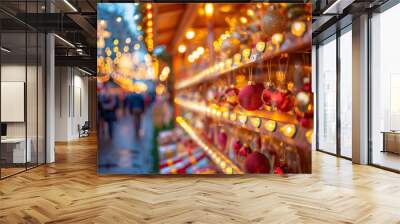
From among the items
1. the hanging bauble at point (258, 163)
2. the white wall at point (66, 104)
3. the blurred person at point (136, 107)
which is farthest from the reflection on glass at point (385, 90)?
the white wall at point (66, 104)

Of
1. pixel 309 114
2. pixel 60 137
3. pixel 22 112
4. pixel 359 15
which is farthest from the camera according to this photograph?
pixel 60 137

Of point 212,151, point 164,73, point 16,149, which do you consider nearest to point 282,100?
point 212,151

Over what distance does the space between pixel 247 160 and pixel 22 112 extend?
4017 millimetres

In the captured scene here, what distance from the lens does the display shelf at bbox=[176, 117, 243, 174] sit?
223 inches

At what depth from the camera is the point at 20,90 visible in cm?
629

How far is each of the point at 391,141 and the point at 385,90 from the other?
0.96 meters

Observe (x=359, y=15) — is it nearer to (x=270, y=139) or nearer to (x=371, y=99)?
(x=371, y=99)

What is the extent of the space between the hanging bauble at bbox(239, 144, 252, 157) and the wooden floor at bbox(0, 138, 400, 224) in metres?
0.40

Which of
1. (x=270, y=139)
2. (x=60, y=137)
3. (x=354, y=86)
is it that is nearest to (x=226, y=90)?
(x=270, y=139)

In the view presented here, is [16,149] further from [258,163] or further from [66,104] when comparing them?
[66,104]

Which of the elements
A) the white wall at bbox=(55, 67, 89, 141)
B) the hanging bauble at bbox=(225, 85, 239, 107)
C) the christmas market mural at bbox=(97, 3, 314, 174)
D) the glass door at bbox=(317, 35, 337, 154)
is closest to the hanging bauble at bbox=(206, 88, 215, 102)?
the christmas market mural at bbox=(97, 3, 314, 174)

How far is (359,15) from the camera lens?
280 inches

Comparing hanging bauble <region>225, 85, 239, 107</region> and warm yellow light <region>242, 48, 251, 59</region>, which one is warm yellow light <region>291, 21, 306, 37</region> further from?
hanging bauble <region>225, 85, 239, 107</region>

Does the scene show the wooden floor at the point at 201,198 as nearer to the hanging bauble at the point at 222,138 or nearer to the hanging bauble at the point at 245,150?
Answer: the hanging bauble at the point at 245,150
